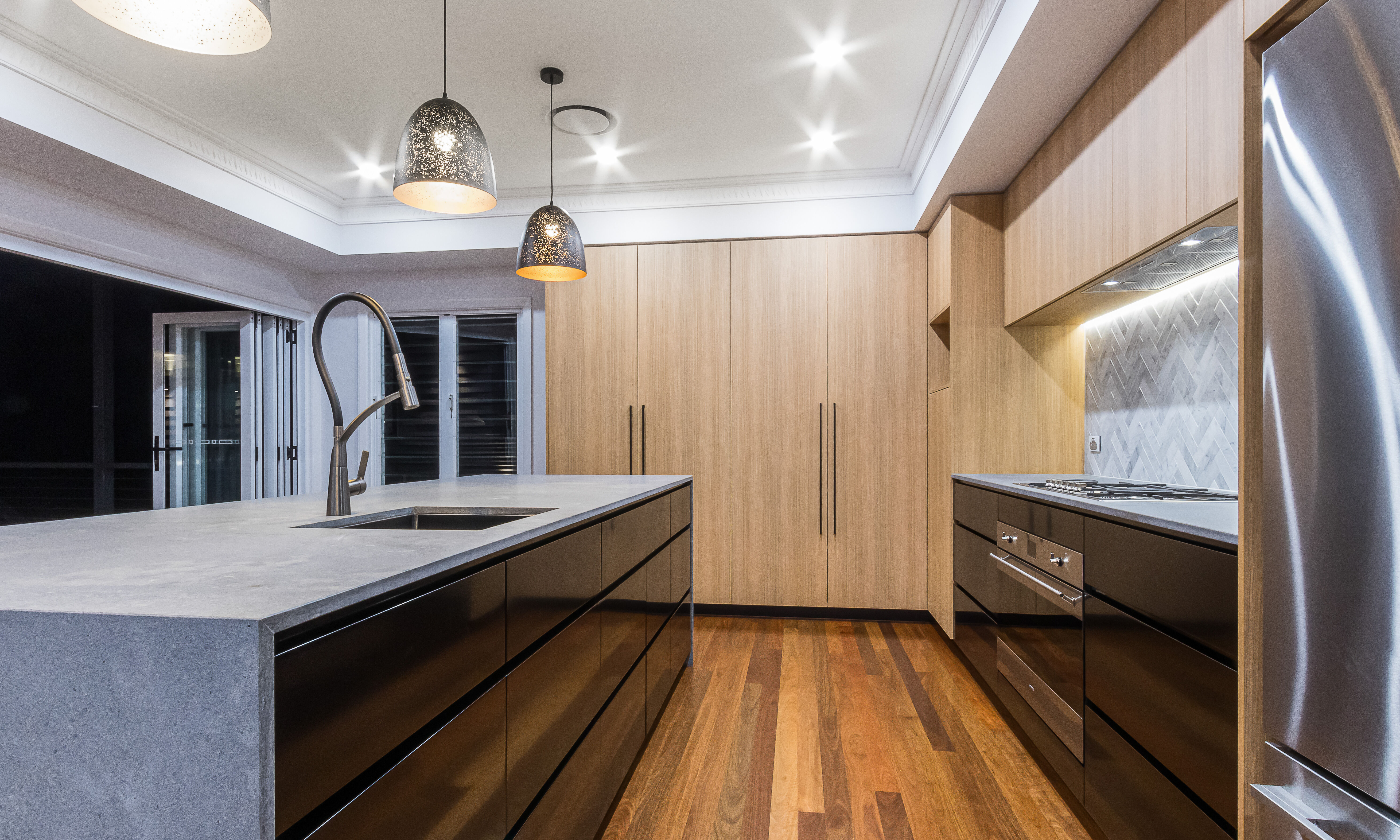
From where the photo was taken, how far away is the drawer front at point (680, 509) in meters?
2.73

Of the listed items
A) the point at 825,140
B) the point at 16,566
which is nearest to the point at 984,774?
the point at 16,566

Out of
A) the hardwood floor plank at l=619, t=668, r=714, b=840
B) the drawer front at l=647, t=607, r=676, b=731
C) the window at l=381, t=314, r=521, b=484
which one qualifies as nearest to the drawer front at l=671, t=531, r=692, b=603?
the drawer front at l=647, t=607, r=676, b=731

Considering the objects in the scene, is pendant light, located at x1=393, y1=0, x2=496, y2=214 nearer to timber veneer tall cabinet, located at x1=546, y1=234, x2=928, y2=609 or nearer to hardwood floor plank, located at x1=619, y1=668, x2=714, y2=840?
hardwood floor plank, located at x1=619, y1=668, x2=714, y2=840

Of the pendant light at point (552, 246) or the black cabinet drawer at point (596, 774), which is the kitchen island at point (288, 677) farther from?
the pendant light at point (552, 246)

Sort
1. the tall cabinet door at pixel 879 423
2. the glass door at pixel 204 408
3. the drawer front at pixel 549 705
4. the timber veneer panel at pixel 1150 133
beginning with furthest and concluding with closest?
the glass door at pixel 204 408, the tall cabinet door at pixel 879 423, the timber veneer panel at pixel 1150 133, the drawer front at pixel 549 705

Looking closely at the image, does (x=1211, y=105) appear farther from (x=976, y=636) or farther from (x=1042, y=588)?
(x=976, y=636)

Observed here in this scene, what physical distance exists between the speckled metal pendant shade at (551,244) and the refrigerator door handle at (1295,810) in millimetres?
2497

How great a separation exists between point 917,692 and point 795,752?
2.63ft

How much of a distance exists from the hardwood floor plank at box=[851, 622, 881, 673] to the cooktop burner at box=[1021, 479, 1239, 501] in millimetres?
1170

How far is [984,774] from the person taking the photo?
212 cm

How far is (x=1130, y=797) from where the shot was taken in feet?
5.10

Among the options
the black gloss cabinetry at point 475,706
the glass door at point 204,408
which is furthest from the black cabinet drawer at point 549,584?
the glass door at point 204,408

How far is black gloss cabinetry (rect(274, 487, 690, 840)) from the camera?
0.71 metres

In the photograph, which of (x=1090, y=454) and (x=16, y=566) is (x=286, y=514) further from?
(x=1090, y=454)
